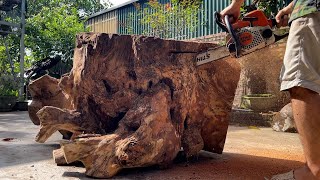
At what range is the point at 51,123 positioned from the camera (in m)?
2.63

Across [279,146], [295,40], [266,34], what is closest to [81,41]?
[266,34]

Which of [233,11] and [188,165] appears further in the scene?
[188,165]

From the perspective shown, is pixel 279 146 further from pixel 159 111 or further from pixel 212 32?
pixel 212 32

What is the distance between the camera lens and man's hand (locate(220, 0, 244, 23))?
2.00m

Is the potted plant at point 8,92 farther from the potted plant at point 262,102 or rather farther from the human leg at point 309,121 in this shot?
the human leg at point 309,121

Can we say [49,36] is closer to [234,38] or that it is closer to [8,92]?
[8,92]

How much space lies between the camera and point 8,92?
32.8 ft

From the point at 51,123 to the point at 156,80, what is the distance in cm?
90

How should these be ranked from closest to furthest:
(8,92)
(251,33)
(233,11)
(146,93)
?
(233,11) → (251,33) → (146,93) → (8,92)

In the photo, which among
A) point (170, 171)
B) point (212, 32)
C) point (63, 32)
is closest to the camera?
point (170, 171)

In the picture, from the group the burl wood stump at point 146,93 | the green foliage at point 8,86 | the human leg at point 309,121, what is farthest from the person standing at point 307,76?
the green foliage at point 8,86

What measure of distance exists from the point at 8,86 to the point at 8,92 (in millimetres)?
421

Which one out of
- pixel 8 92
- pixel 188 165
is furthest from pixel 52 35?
pixel 188 165

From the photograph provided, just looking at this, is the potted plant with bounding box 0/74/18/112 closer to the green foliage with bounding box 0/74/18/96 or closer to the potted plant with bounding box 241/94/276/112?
the green foliage with bounding box 0/74/18/96
